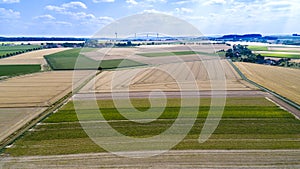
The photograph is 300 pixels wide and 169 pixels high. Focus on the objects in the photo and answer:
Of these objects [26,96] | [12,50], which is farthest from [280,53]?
[12,50]

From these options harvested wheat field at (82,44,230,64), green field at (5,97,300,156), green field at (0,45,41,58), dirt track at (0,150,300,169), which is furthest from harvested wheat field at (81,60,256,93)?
green field at (0,45,41,58)

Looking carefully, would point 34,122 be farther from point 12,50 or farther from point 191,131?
point 12,50

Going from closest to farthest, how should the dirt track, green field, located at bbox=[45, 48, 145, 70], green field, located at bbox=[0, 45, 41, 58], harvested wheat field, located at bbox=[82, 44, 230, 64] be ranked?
the dirt track
green field, located at bbox=[45, 48, 145, 70]
harvested wheat field, located at bbox=[82, 44, 230, 64]
green field, located at bbox=[0, 45, 41, 58]

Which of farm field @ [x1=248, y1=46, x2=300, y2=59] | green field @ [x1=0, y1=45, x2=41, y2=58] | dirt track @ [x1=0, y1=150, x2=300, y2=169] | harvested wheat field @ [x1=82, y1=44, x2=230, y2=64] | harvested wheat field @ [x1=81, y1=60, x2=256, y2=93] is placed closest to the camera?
dirt track @ [x1=0, y1=150, x2=300, y2=169]

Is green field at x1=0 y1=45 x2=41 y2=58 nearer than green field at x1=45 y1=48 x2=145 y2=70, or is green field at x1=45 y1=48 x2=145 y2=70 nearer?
green field at x1=45 y1=48 x2=145 y2=70

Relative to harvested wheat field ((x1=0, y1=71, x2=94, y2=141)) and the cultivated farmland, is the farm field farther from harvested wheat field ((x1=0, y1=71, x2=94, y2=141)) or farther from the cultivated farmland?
harvested wheat field ((x1=0, y1=71, x2=94, y2=141))

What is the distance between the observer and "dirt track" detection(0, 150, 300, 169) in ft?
50.7

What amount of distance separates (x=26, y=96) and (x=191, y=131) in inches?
843

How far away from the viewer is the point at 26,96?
1275 inches

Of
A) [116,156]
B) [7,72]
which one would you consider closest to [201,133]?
[116,156]

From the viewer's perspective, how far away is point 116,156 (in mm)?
16703

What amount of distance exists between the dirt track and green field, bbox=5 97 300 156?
74 cm

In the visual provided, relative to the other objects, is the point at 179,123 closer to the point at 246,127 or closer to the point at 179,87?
the point at 246,127

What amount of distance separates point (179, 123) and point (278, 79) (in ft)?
95.7
